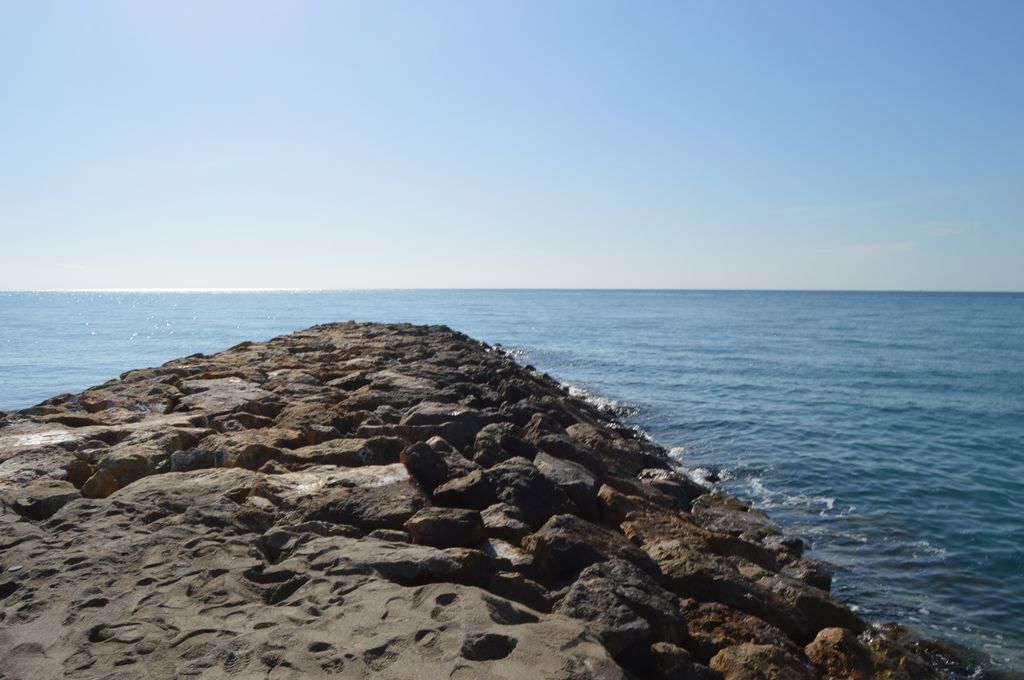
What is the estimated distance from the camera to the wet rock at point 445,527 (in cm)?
487

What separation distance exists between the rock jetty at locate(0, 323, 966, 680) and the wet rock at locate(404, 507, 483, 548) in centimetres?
1

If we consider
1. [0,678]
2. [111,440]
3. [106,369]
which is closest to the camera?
[0,678]

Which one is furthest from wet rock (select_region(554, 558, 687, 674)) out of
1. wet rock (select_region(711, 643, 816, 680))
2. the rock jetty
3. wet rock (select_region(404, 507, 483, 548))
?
wet rock (select_region(404, 507, 483, 548))

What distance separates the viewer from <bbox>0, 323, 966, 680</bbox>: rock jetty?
348 centimetres

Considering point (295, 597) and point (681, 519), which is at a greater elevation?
point (295, 597)

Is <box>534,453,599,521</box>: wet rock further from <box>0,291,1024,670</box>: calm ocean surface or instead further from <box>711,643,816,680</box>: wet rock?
<box>0,291,1024,670</box>: calm ocean surface

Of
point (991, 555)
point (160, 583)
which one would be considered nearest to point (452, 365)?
point (991, 555)

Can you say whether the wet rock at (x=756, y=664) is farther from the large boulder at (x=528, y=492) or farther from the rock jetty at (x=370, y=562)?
the large boulder at (x=528, y=492)

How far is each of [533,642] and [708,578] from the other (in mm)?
2393

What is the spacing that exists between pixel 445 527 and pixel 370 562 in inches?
30.0

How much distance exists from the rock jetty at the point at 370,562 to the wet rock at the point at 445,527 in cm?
1

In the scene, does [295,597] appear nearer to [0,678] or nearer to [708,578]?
[0,678]

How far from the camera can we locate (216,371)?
38.3ft

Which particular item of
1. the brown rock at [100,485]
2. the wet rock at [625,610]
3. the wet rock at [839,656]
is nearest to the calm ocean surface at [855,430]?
the wet rock at [839,656]
